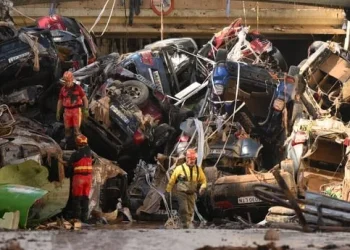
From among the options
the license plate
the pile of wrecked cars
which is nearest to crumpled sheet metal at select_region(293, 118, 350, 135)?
the pile of wrecked cars

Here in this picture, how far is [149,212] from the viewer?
44.7ft

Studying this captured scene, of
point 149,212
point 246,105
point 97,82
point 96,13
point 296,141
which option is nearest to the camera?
point 149,212

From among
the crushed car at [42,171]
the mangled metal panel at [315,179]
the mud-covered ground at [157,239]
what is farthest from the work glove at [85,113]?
the mud-covered ground at [157,239]

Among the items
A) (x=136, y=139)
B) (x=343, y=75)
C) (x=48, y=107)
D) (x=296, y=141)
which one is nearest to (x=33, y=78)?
(x=48, y=107)

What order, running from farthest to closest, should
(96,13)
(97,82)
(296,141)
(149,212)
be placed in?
(96,13), (97,82), (296,141), (149,212)

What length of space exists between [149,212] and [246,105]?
3.26 metres

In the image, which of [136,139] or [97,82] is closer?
[136,139]

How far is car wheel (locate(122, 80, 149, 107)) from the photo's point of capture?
1559 centimetres

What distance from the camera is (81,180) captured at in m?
13.1

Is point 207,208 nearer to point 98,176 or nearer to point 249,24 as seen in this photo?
point 98,176

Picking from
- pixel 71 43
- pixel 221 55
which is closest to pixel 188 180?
pixel 221 55

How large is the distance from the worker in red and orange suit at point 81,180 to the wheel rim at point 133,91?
2762 millimetres

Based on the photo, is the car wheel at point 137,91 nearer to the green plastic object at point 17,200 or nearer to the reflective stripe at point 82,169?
the reflective stripe at point 82,169

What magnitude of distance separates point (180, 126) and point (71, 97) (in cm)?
231
